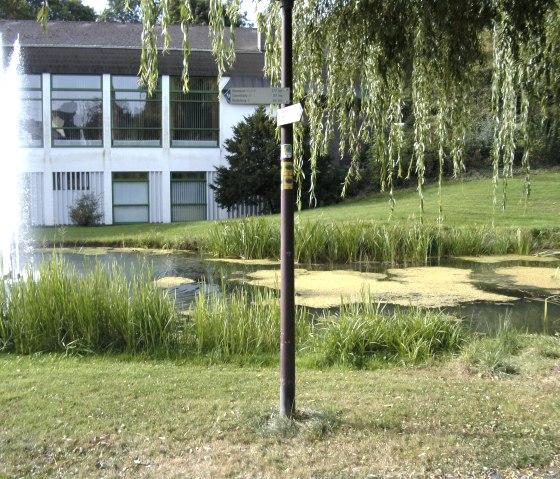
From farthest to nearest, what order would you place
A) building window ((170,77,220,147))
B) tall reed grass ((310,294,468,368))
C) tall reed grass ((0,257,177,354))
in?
1. building window ((170,77,220,147))
2. tall reed grass ((0,257,177,354))
3. tall reed grass ((310,294,468,368))

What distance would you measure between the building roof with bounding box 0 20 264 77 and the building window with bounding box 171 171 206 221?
13.7ft

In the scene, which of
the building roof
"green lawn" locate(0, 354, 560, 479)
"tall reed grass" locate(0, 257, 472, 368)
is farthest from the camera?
the building roof

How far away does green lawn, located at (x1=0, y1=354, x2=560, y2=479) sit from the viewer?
3893 mm

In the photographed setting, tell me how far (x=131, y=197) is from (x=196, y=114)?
4.27m

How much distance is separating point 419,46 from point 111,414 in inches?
133

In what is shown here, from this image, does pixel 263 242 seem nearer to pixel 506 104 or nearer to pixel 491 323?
pixel 491 323

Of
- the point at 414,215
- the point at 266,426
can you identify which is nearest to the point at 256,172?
the point at 414,215

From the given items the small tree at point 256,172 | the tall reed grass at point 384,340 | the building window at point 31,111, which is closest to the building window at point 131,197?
the building window at point 31,111

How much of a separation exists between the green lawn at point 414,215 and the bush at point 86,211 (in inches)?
64.6

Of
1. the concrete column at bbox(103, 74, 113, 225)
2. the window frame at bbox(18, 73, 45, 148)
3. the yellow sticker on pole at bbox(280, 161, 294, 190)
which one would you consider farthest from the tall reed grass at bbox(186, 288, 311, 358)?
the window frame at bbox(18, 73, 45, 148)

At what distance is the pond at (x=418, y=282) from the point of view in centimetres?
988

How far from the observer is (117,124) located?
27594mm

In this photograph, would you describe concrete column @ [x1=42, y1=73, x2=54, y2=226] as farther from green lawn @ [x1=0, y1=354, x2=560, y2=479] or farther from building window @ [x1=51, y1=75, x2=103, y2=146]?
green lawn @ [x1=0, y1=354, x2=560, y2=479]

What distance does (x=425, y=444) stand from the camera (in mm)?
4160
